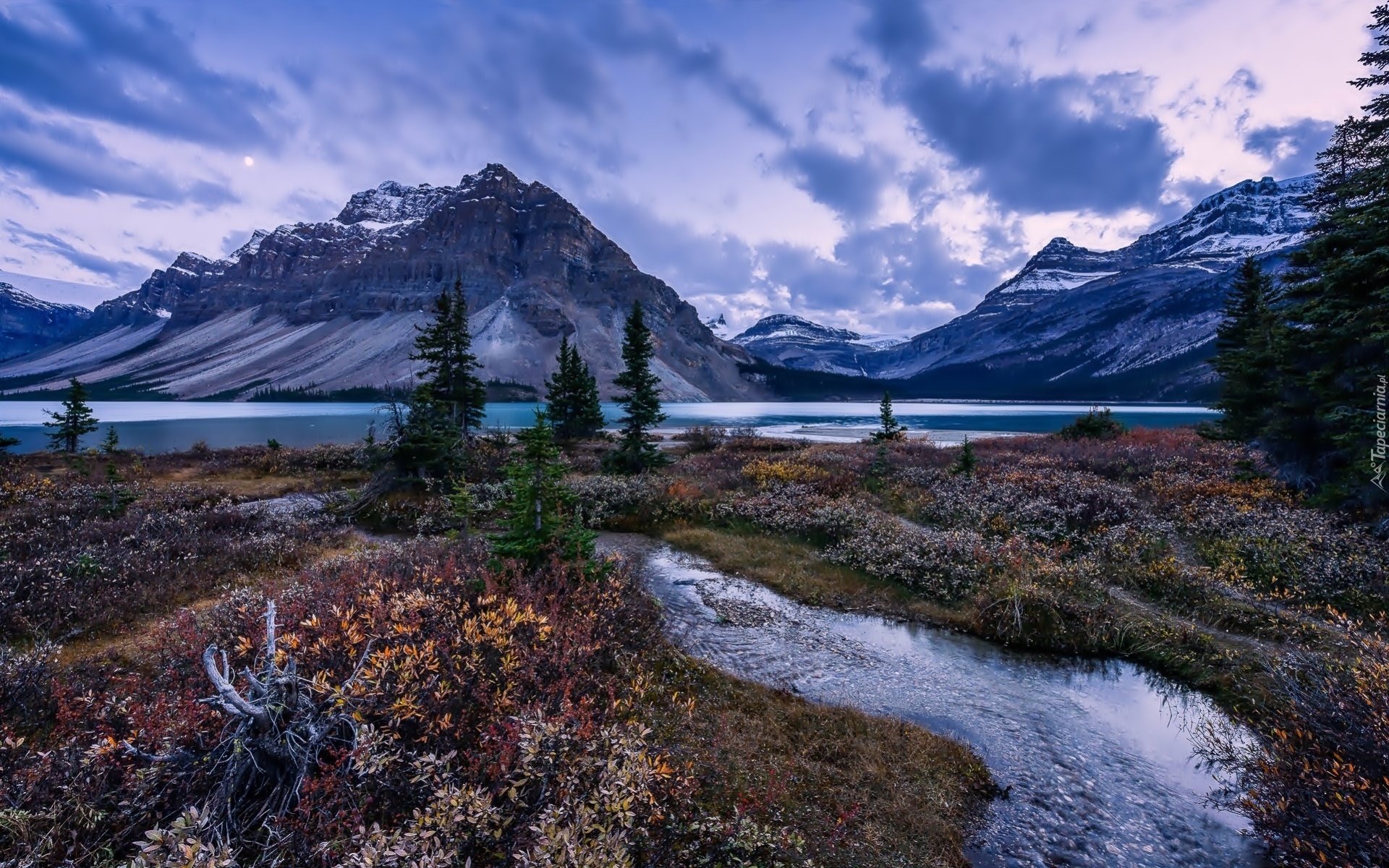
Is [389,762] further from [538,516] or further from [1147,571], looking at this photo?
[1147,571]

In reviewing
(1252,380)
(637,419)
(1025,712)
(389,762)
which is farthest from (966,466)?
(389,762)

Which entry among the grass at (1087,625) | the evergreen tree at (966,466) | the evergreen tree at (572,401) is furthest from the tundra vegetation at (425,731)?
the evergreen tree at (572,401)

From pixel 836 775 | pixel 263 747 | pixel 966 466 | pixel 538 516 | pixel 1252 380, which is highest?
pixel 1252 380

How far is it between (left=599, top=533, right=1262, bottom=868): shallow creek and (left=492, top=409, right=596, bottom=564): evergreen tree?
3318mm

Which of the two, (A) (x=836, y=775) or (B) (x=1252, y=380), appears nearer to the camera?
(A) (x=836, y=775)

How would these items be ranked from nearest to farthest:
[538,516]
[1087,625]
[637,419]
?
[538,516] → [1087,625] → [637,419]

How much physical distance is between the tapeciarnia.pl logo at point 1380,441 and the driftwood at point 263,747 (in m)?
23.9

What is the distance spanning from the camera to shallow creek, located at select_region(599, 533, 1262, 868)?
6766 millimetres

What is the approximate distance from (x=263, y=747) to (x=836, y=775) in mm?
6600

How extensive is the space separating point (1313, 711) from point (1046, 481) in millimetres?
17942

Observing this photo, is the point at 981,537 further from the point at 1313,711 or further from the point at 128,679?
the point at 128,679

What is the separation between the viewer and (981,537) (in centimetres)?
1722

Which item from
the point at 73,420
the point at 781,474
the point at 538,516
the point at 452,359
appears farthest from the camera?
the point at 73,420

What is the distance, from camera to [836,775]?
7320 millimetres
